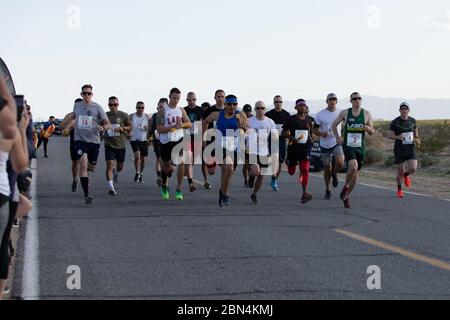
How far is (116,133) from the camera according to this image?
53.8 feet

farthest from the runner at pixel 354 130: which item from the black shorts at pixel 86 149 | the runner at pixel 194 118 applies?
the black shorts at pixel 86 149

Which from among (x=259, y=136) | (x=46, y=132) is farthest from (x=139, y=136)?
(x=46, y=132)

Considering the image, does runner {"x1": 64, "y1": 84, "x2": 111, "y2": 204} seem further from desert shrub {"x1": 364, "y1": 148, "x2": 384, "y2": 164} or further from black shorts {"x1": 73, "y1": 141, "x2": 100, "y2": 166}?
desert shrub {"x1": 364, "y1": 148, "x2": 384, "y2": 164}

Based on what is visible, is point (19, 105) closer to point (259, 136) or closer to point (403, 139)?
point (259, 136)

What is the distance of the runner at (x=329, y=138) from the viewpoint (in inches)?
570

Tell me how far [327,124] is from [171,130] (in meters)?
2.92

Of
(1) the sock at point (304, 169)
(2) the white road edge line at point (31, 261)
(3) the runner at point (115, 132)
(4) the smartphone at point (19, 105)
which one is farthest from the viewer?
(3) the runner at point (115, 132)

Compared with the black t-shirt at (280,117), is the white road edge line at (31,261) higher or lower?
lower

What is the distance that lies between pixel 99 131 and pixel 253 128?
2.79 meters

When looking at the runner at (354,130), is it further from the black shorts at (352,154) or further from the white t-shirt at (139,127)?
the white t-shirt at (139,127)

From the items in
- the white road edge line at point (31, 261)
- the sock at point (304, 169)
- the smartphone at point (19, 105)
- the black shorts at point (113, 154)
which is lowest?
the white road edge line at point (31, 261)

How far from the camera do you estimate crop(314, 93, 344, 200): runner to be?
14484mm
